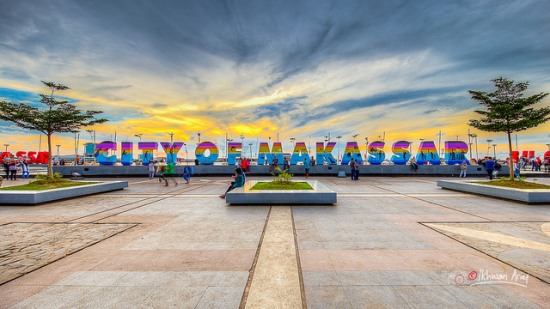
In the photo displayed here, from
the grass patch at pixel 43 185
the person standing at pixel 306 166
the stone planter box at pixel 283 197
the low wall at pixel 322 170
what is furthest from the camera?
the low wall at pixel 322 170

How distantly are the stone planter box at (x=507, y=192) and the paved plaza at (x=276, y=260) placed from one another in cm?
179

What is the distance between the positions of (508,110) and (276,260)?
583 inches

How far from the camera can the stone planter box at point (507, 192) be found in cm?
970

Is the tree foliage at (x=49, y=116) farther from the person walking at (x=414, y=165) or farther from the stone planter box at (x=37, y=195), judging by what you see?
the person walking at (x=414, y=165)

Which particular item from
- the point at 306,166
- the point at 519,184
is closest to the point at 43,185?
the point at 306,166

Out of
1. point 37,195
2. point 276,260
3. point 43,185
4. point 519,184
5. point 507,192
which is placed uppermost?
point 43,185

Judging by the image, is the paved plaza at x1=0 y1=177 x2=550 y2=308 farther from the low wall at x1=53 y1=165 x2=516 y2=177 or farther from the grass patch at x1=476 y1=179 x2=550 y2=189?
the low wall at x1=53 y1=165 x2=516 y2=177

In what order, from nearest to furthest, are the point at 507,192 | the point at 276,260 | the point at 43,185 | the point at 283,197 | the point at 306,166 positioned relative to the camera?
the point at 276,260 < the point at 283,197 < the point at 507,192 < the point at 43,185 < the point at 306,166

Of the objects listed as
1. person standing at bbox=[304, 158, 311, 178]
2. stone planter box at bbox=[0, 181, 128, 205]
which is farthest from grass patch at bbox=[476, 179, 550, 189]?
stone planter box at bbox=[0, 181, 128, 205]

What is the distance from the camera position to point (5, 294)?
3418mm

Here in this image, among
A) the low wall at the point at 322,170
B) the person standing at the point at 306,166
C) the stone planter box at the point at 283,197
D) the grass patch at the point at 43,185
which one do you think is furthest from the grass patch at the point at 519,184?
the grass patch at the point at 43,185

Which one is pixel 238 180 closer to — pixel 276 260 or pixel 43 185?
pixel 276 260

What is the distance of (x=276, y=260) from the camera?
4.45 meters

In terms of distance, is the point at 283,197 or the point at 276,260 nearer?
the point at 276,260
